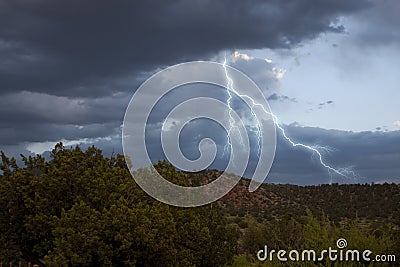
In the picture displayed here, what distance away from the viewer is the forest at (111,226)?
730 inches

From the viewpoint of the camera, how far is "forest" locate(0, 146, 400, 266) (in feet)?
60.8

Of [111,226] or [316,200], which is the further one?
[316,200]

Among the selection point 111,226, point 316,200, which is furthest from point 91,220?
point 316,200

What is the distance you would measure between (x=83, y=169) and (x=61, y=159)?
102cm

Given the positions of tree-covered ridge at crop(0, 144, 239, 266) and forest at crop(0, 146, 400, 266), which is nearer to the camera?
forest at crop(0, 146, 400, 266)

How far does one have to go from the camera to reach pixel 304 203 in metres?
62.0

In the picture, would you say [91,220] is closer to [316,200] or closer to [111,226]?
[111,226]

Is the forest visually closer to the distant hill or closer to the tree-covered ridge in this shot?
the tree-covered ridge

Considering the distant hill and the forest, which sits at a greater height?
the distant hill

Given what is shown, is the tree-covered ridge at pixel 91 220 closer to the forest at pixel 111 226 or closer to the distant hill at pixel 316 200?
the forest at pixel 111 226

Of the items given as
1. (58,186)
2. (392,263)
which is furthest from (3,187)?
(392,263)

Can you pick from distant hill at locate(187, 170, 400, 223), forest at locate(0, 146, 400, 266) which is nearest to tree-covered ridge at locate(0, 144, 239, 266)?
forest at locate(0, 146, 400, 266)

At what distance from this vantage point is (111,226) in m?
19.5

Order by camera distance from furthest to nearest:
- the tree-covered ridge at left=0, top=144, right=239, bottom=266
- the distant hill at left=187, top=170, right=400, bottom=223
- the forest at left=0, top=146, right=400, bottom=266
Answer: the distant hill at left=187, top=170, right=400, bottom=223
the tree-covered ridge at left=0, top=144, right=239, bottom=266
the forest at left=0, top=146, right=400, bottom=266
